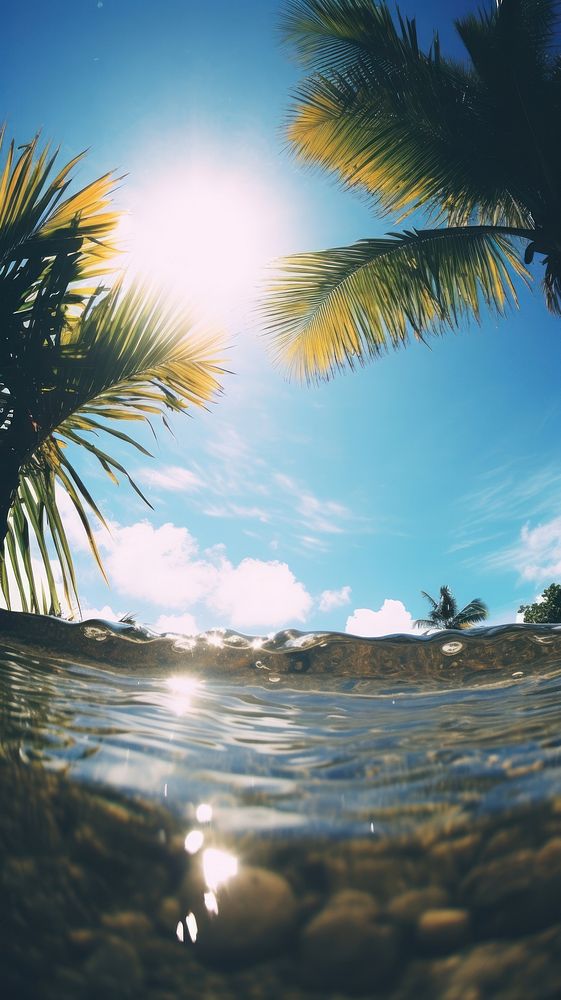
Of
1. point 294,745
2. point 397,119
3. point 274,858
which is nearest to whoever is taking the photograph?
point 274,858

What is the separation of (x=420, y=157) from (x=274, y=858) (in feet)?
16.4

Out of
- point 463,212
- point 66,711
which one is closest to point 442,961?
point 66,711

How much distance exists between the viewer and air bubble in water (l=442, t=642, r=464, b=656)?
7.92 feet

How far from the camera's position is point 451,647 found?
2.42m

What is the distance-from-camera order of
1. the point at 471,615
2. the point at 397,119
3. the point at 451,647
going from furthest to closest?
the point at 471,615
the point at 397,119
the point at 451,647

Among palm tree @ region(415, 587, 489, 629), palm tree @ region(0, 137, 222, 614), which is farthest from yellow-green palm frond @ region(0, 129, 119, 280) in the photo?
palm tree @ region(415, 587, 489, 629)

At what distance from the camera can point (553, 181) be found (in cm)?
398

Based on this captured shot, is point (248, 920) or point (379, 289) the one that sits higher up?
point (379, 289)

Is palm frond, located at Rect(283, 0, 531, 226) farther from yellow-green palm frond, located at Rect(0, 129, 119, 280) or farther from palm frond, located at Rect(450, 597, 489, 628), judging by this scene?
palm frond, located at Rect(450, 597, 489, 628)

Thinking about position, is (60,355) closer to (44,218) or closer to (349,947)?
(44,218)

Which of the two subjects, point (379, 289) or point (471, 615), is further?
point (471, 615)

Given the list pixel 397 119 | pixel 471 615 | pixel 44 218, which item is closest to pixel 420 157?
pixel 397 119

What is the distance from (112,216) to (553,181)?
10.2 ft

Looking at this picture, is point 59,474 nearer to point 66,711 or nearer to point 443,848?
point 66,711
